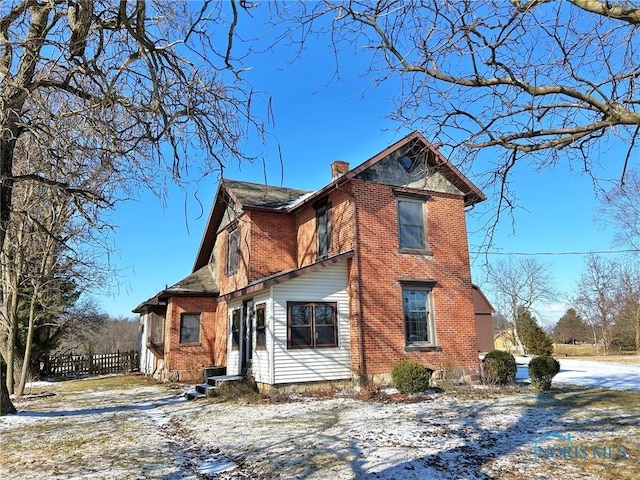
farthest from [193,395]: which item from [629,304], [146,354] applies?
[629,304]

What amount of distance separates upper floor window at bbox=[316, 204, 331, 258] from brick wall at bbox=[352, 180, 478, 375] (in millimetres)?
1594

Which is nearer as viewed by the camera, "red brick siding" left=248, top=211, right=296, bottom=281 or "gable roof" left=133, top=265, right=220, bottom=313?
"red brick siding" left=248, top=211, right=296, bottom=281

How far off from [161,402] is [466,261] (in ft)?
35.4

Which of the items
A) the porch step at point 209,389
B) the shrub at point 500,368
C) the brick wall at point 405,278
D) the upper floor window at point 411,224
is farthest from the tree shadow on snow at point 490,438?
the porch step at point 209,389

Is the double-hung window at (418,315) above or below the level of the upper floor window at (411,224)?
below

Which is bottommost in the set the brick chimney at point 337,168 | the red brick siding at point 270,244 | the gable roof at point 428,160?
the red brick siding at point 270,244

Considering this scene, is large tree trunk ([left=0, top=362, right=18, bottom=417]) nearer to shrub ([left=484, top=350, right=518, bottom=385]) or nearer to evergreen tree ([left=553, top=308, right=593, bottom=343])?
shrub ([left=484, top=350, right=518, bottom=385])

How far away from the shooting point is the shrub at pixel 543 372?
12398mm

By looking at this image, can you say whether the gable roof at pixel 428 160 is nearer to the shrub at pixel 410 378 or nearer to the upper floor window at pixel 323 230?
the upper floor window at pixel 323 230

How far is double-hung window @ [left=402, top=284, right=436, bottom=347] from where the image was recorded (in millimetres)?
13992

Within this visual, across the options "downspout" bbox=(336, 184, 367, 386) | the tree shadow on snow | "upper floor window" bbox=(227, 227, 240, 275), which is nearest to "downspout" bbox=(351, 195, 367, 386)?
"downspout" bbox=(336, 184, 367, 386)

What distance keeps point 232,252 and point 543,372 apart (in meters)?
11.5

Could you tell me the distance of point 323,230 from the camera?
598 inches

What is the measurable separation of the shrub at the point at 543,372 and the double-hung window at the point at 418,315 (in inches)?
116
